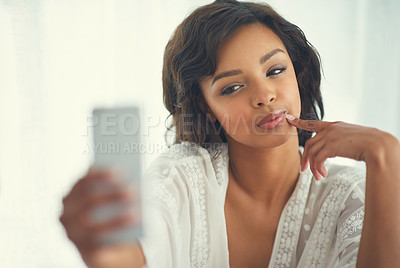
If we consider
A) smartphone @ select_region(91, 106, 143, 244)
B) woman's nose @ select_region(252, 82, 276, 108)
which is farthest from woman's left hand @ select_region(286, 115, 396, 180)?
smartphone @ select_region(91, 106, 143, 244)

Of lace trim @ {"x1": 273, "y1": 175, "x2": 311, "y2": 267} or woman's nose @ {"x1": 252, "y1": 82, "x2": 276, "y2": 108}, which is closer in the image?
woman's nose @ {"x1": 252, "y1": 82, "x2": 276, "y2": 108}

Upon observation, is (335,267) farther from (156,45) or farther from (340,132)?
(156,45)

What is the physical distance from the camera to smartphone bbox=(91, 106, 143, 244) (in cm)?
50

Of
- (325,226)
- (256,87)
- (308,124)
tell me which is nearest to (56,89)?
(256,87)

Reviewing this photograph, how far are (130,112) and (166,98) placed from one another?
1.54ft

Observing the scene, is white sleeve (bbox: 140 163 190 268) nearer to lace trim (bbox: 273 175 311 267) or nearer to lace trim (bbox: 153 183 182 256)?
lace trim (bbox: 153 183 182 256)

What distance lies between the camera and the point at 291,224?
959 mm

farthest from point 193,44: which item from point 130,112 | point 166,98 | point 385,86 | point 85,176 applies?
point 385,86

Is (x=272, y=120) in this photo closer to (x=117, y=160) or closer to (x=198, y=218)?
(x=198, y=218)

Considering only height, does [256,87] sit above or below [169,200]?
above

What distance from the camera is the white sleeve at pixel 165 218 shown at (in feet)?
2.36

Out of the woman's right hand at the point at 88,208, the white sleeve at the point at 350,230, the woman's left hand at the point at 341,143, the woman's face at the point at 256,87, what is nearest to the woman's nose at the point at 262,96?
the woman's face at the point at 256,87

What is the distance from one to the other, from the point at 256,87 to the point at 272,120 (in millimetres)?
83

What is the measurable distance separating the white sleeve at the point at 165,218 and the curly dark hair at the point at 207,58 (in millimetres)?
196
